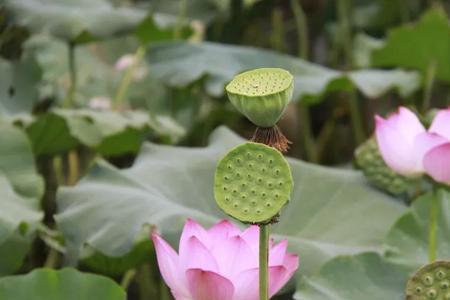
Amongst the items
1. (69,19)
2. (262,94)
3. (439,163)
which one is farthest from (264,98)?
(69,19)

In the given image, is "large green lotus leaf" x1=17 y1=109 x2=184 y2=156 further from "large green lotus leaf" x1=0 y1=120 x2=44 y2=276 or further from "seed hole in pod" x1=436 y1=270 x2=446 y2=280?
"seed hole in pod" x1=436 y1=270 x2=446 y2=280

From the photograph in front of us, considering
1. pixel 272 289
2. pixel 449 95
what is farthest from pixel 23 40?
pixel 272 289

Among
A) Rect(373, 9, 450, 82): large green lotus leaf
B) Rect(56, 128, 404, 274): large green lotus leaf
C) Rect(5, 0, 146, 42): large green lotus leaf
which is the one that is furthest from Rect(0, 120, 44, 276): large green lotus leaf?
Rect(373, 9, 450, 82): large green lotus leaf

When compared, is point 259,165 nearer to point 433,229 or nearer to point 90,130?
point 433,229

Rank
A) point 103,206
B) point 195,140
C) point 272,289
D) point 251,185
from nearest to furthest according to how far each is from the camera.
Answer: point 251,185 → point 272,289 → point 103,206 → point 195,140


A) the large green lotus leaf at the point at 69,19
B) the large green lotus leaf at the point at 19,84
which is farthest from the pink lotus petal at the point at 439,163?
the large green lotus leaf at the point at 19,84

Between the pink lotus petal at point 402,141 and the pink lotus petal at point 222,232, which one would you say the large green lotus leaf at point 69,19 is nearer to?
the pink lotus petal at point 402,141

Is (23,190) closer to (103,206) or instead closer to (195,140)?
(103,206)
